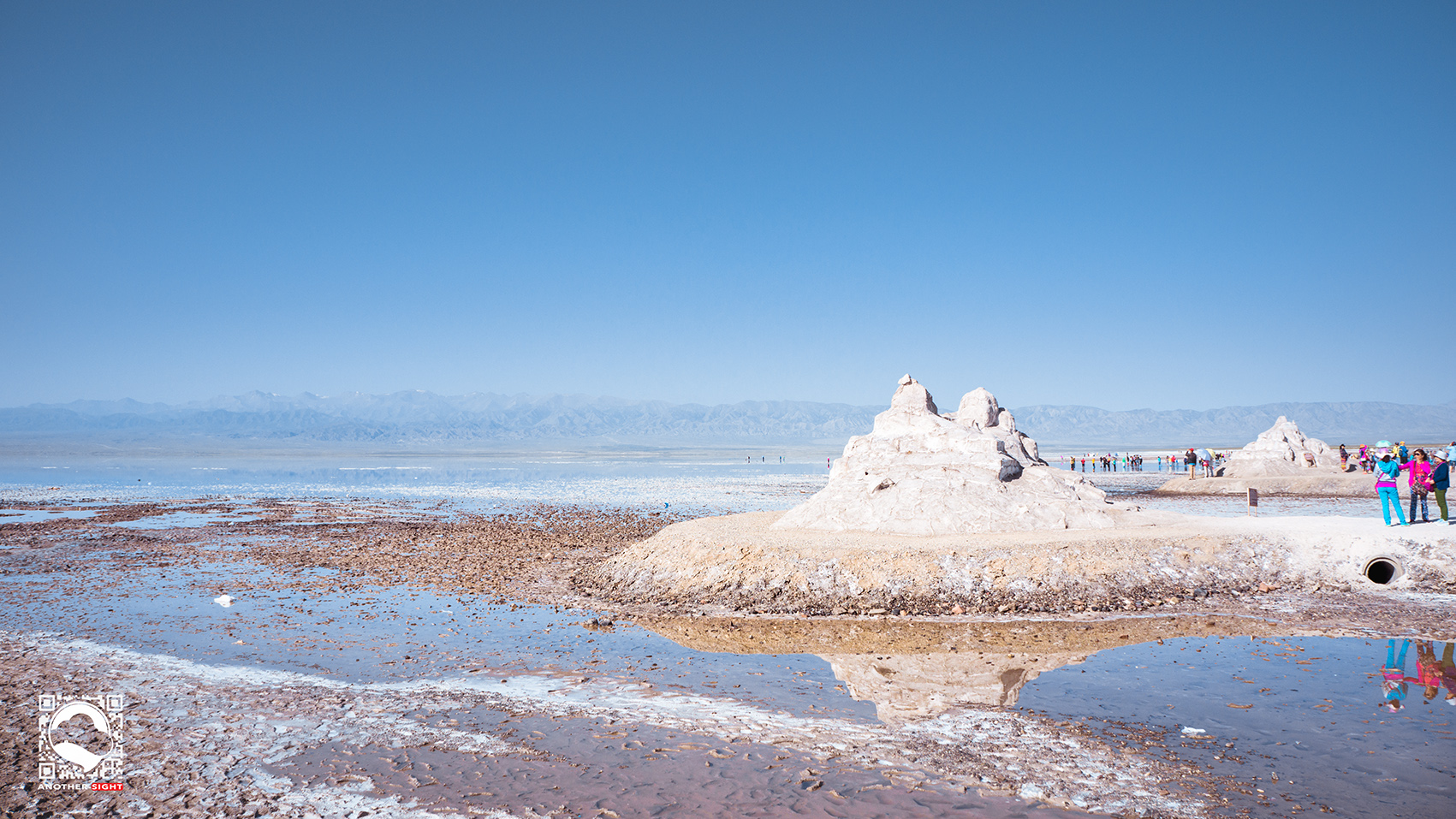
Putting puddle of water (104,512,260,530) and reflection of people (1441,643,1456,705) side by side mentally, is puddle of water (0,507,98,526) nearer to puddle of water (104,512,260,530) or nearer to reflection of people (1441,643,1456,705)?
puddle of water (104,512,260,530)

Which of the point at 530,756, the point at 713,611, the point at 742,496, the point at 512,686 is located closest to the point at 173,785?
the point at 530,756

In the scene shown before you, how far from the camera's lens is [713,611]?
49.3 feet

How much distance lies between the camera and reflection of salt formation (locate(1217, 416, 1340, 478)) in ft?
145

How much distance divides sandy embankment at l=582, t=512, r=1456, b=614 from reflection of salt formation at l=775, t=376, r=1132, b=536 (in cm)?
100

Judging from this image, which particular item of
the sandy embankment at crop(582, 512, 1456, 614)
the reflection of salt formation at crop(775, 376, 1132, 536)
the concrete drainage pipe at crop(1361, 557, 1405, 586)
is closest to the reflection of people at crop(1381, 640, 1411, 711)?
the sandy embankment at crop(582, 512, 1456, 614)

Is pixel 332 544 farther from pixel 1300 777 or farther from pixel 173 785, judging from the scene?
pixel 1300 777

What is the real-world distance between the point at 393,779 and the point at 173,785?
191 centimetres

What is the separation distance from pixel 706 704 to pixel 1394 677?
8.59m

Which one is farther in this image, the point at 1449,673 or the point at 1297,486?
the point at 1297,486

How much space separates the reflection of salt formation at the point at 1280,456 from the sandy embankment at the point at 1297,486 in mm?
1473

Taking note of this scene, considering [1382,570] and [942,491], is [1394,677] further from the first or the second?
[942,491]

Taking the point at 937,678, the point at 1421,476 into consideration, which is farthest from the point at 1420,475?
the point at 937,678

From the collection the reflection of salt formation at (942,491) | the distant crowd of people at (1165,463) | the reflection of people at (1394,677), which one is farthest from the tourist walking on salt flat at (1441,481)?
the distant crowd of people at (1165,463)

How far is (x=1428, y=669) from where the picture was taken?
10.3 meters
